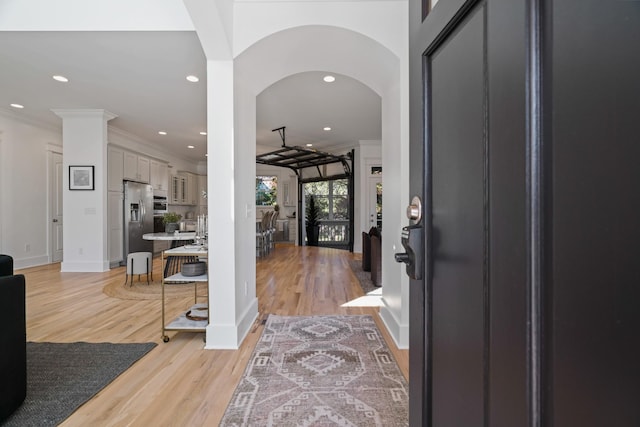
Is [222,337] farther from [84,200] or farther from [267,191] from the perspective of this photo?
[267,191]

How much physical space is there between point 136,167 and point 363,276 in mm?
5458

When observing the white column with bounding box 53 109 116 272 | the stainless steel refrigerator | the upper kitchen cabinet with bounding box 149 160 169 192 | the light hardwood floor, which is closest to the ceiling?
the white column with bounding box 53 109 116 272

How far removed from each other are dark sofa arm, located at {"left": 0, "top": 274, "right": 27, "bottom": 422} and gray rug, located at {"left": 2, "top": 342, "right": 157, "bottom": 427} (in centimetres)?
12

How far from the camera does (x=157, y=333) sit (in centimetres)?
261

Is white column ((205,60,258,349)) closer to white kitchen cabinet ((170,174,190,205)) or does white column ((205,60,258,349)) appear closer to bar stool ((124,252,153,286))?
bar stool ((124,252,153,286))

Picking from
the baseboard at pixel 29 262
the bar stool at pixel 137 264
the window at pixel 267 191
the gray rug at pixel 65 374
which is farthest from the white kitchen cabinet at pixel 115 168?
the window at pixel 267 191

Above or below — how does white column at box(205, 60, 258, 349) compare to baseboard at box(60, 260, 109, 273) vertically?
above

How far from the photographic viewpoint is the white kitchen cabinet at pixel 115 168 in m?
5.63

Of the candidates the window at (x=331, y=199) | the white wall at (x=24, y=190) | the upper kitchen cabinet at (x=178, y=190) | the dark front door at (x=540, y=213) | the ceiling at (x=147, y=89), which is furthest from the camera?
the window at (x=331, y=199)

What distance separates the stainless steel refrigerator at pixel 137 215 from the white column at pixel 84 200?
74 centimetres

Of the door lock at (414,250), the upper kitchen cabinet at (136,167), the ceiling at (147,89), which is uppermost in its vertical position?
the ceiling at (147,89)

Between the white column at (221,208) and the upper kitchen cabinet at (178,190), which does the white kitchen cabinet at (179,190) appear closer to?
the upper kitchen cabinet at (178,190)

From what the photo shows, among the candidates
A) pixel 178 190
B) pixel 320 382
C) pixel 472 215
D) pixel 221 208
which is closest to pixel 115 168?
pixel 178 190

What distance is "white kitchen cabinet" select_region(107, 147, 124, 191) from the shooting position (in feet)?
18.5
